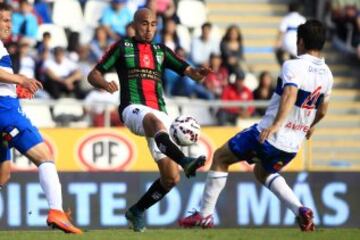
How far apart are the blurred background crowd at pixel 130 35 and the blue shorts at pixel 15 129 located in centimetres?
603

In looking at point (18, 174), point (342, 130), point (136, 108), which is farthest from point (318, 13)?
point (136, 108)

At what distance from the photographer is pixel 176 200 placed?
58.6ft

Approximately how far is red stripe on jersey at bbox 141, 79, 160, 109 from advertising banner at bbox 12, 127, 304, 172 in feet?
15.7

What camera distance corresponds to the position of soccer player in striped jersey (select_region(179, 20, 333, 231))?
13.0 metres

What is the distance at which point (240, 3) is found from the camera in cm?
2422

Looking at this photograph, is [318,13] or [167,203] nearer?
[167,203]

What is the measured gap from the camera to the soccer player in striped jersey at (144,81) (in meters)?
13.5

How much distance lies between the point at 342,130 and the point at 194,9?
395 centimetres

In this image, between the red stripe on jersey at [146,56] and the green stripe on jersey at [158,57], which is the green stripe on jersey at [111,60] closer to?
the red stripe on jersey at [146,56]

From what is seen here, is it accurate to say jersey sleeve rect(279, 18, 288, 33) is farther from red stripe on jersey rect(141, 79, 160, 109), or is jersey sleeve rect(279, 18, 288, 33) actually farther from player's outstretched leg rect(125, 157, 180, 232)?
player's outstretched leg rect(125, 157, 180, 232)

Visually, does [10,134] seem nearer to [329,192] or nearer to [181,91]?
[329,192]

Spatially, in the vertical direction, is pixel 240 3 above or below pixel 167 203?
above

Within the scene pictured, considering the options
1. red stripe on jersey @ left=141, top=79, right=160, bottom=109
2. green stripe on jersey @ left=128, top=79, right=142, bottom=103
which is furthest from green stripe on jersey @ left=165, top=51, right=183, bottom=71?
green stripe on jersey @ left=128, top=79, right=142, bottom=103

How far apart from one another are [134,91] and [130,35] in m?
7.32
